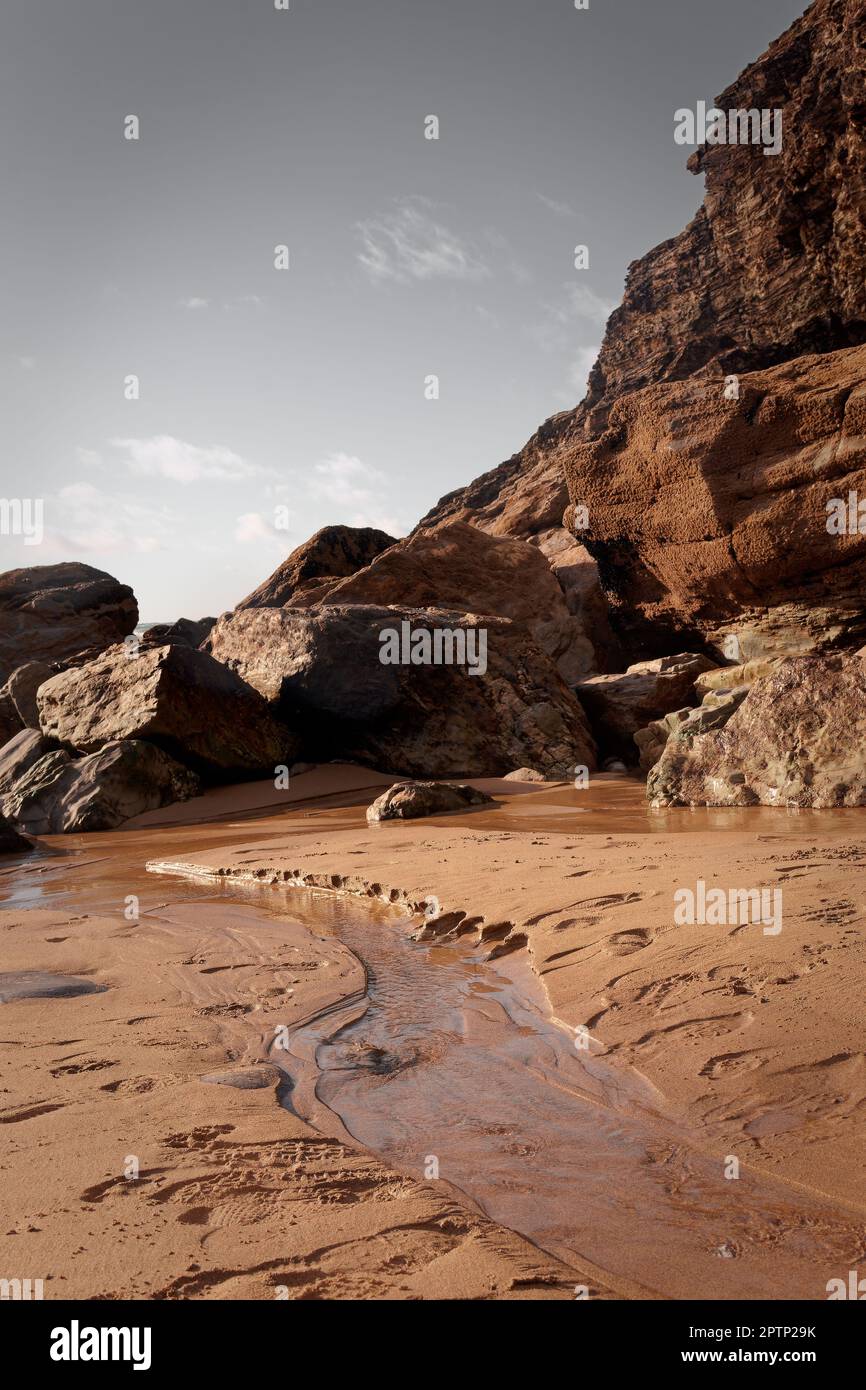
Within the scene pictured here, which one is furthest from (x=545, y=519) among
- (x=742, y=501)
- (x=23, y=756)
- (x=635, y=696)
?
(x=23, y=756)

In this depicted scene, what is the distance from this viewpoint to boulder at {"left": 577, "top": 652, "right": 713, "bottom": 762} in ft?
36.0

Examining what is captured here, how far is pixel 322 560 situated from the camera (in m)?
19.1

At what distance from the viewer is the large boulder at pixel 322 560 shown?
18.8m

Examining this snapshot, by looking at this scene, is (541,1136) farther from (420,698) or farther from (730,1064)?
(420,698)

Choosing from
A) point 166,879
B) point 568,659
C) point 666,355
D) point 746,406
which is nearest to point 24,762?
point 166,879

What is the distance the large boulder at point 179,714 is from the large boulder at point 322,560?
7309 mm

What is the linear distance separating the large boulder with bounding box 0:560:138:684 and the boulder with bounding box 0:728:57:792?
25.4 feet

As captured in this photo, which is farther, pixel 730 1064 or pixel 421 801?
pixel 421 801

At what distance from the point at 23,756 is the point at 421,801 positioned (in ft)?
19.9

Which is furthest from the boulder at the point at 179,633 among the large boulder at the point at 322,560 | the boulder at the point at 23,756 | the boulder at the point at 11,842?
the boulder at the point at 11,842

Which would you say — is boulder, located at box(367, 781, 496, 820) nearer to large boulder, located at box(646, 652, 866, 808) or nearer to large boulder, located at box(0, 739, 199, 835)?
large boulder, located at box(646, 652, 866, 808)

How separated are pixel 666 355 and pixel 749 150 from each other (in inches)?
422

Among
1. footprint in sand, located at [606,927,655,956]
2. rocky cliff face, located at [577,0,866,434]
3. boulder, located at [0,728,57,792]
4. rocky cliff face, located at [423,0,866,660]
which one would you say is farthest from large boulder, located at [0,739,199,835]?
rocky cliff face, located at [577,0,866,434]

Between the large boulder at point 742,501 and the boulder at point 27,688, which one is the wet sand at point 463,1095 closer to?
the large boulder at point 742,501
